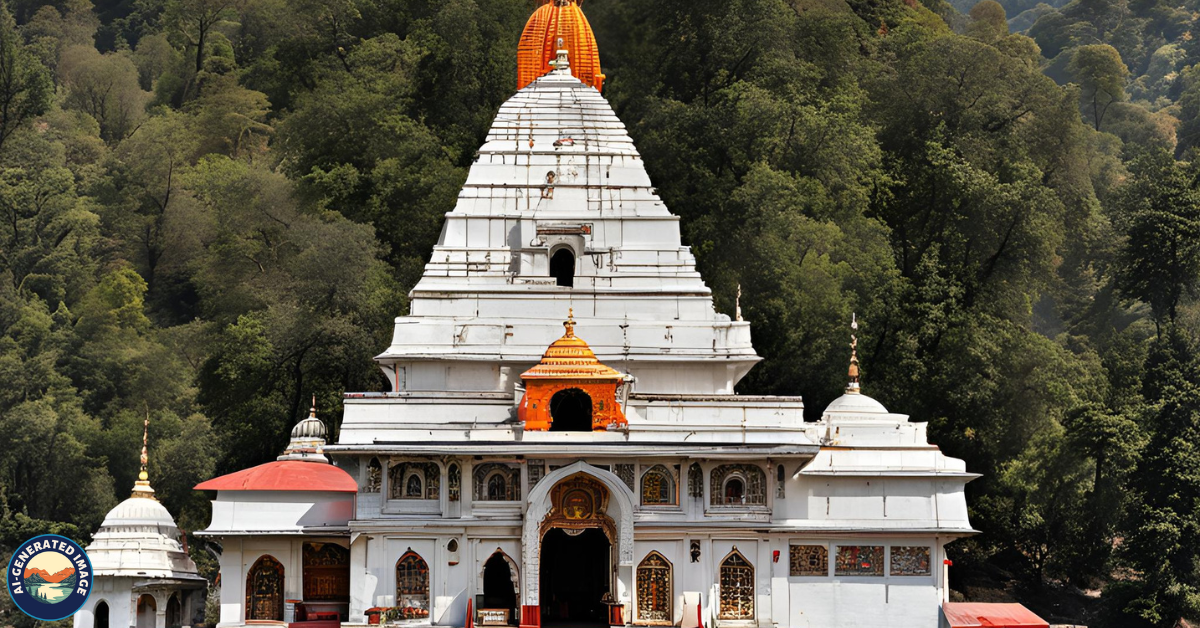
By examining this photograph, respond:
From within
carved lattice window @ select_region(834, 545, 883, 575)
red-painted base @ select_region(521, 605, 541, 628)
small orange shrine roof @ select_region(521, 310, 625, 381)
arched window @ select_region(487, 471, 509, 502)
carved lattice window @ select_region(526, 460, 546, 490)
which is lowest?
red-painted base @ select_region(521, 605, 541, 628)

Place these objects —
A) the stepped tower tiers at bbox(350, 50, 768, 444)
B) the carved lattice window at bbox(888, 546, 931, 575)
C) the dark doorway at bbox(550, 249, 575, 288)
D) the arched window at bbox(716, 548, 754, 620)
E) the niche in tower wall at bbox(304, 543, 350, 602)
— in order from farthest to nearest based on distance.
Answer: the dark doorway at bbox(550, 249, 575, 288)
the stepped tower tiers at bbox(350, 50, 768, 444)
the niche in tower wall at bbox(304, 543, 350, 602)
the carved lattice window at bbox(888, 546, 931, 575)
the arched window at bbox(716, 548, 754, 620)

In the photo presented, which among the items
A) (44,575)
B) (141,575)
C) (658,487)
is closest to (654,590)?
(658,487)

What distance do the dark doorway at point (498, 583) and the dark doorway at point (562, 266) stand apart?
7453 mm

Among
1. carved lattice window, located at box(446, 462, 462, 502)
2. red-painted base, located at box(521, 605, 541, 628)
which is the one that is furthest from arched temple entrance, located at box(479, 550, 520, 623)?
carved lattice window, located at box(446, 462, 462, 502)

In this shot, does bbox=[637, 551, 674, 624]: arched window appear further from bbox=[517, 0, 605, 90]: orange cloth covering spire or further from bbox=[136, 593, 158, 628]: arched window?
bbox=[517, 0, 605, 90]: orange cloth covering spire

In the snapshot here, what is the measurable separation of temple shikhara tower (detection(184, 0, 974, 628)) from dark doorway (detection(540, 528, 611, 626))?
5cm

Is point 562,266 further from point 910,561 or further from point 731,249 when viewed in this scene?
point 731,249

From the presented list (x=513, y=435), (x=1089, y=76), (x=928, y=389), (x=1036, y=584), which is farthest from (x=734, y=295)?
(x=1089, y=76)

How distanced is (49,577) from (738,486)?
47.0 feet

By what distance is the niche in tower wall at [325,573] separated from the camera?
55.7 meters

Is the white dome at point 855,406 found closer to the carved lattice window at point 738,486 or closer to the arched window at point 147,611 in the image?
the carved lattice window at point 738,486

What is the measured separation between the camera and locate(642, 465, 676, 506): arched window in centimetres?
5375

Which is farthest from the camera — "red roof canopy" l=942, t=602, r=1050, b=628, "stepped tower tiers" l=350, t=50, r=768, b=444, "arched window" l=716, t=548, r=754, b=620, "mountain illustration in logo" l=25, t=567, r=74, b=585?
"stepped tower tiers" l=350, t=50, r=768, b=444

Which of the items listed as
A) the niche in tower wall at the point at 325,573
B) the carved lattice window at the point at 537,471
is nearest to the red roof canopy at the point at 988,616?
the carved lattice window at the point at 537,471
